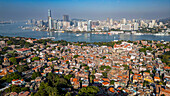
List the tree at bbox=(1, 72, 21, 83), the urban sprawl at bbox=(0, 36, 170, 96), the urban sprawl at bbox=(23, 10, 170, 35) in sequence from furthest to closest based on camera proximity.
Answer: the urban sprawl at bbox=(23, 10, 170, 35) < the tree at bbox=(1, 72, 21, 83) < the urban sprawl at bbox=(0, 36, 170, 96)

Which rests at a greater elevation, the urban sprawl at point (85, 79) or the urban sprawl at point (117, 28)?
the urban sprawl at point (117, 28)

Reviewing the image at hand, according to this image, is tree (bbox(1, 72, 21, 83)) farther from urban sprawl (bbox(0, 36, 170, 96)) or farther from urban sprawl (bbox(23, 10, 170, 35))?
urban sprawl (bbox(23, 10, 170, 35))

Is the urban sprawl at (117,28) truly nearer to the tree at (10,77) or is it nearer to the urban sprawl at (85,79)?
the urban sprawl at (85,79)

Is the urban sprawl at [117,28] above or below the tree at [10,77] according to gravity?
above

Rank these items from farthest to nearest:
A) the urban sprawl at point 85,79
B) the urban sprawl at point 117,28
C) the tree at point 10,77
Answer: the urban sprawl at point 117,28 < the tree at point 10,77 < the urban sprawl at point 85,79

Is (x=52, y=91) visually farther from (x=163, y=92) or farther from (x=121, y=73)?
(x=163, y=92)

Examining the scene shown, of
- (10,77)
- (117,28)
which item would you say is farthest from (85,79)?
(117,28)

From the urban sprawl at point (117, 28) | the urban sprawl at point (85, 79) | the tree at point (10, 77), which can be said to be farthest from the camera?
the urban sprawl at point (117, 28)

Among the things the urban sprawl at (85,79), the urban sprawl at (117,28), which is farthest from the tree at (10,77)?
the urban sprawl at (117,28)

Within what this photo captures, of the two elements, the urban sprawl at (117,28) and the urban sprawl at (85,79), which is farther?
the urban sprawl at (117,28)

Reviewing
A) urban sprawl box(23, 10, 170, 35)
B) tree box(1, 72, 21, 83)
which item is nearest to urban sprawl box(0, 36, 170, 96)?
tree box(1, 72, 21, 83)

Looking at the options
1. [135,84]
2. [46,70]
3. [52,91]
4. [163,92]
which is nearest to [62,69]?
[46,70]
